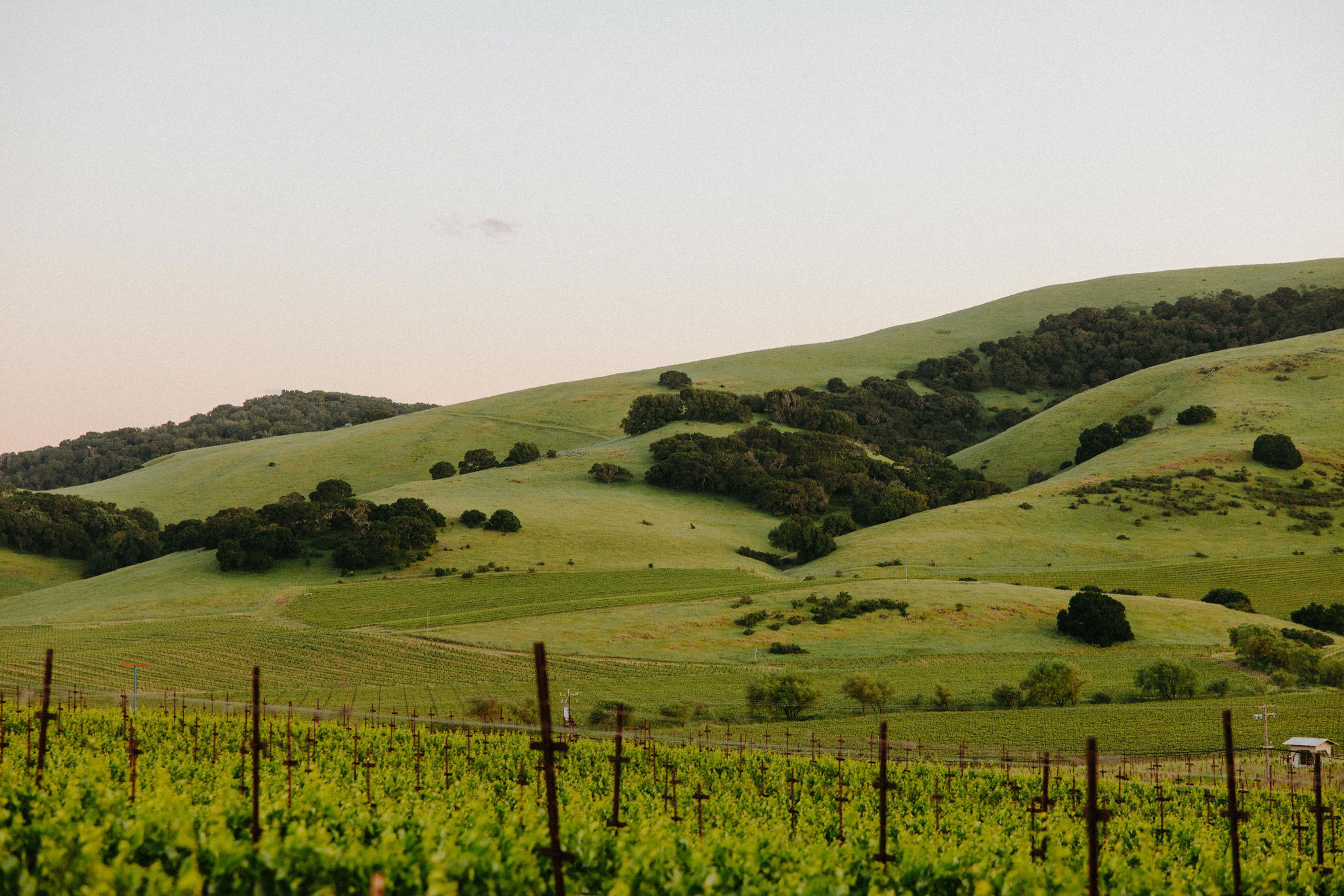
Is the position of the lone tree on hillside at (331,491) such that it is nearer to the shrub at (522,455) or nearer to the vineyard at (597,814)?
the shrub at (522,455)

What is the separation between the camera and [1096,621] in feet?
242

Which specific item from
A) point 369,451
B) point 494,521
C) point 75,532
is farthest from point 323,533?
point 369,451

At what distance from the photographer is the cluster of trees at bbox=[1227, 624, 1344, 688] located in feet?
210

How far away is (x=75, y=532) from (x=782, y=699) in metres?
111

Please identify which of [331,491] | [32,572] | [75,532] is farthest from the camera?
[331,491]

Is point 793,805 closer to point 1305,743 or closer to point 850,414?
point 1305,743

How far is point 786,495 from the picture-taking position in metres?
134

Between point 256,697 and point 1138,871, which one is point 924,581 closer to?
point 1138,871

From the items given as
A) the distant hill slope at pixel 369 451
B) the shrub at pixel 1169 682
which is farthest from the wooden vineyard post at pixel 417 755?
the distant hill slope at pixel 369 451

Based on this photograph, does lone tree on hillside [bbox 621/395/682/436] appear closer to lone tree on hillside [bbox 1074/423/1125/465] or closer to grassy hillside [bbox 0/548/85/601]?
lone tree on hillside [bbox 1074/423/1125/465]

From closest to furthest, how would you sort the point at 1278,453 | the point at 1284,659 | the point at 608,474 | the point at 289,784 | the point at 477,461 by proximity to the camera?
the point at 289,784
the point at 1284,659
the point at 1278,453
the point at 608,474
the point at 477,461

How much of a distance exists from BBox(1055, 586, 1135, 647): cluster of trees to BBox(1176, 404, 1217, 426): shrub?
79446 mm

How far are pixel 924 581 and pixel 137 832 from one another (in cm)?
8125

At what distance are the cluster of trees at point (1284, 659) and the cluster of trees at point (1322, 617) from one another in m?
11.7
